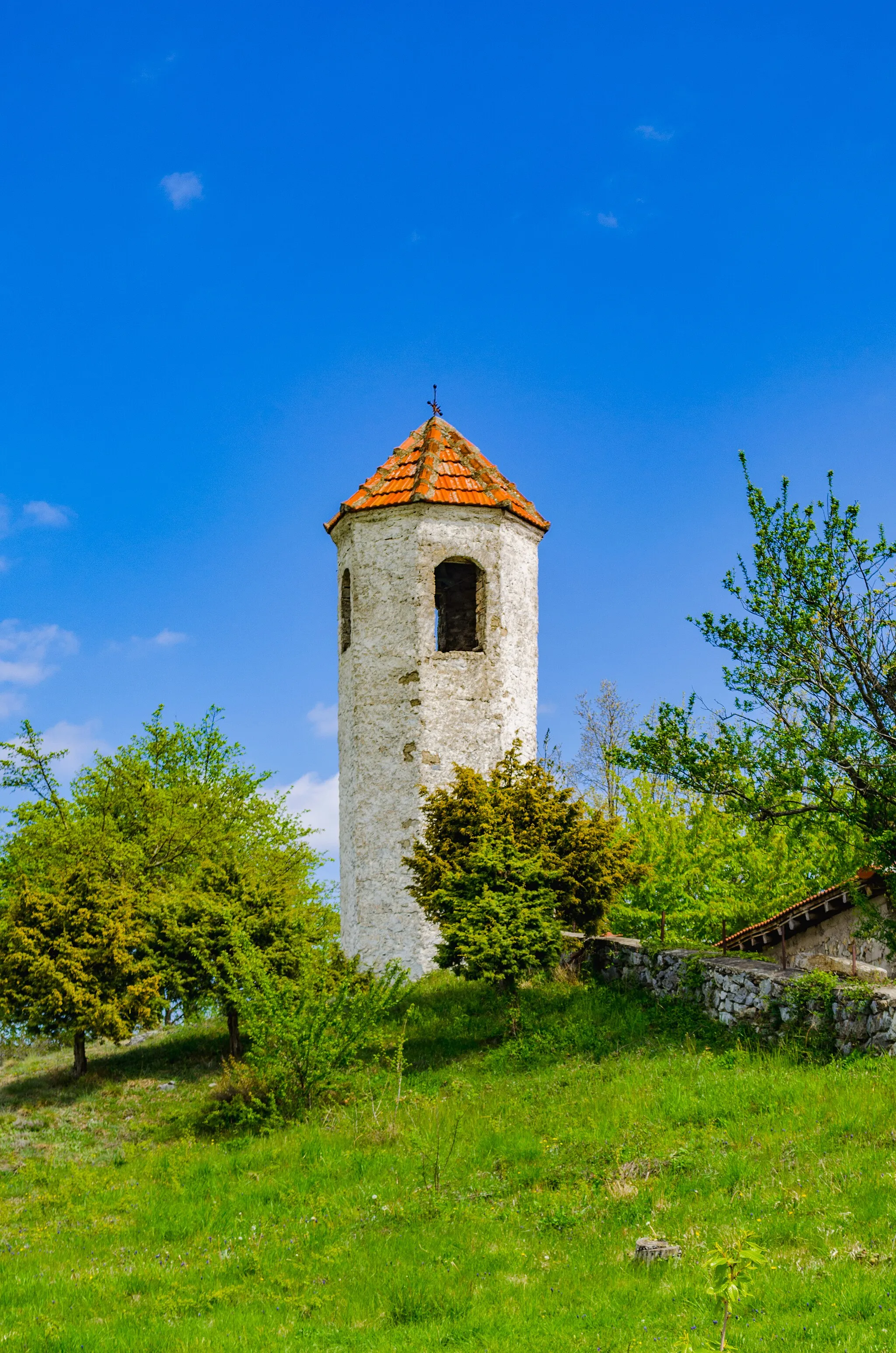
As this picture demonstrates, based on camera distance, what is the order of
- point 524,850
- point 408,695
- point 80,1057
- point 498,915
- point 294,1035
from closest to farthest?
point 294,1035 < point 498,915 < point 524,850 < point 80,1057 < point 408,695

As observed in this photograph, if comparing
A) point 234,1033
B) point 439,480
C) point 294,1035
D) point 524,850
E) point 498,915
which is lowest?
point 234,1033

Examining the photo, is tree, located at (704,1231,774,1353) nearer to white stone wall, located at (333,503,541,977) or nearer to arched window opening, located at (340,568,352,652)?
white stone wall, located at (333,503,541,977)

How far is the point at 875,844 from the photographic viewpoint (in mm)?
15508

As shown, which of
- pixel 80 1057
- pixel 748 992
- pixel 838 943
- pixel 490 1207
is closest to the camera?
pixel 490 1207

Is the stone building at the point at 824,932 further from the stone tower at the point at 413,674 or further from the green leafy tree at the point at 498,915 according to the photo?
the stone tower at the point at 413,674

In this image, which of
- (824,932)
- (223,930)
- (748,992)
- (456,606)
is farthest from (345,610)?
(748,992)

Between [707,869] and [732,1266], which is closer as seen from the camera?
[732,1266]

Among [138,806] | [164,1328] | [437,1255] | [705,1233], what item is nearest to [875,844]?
[705,1233]

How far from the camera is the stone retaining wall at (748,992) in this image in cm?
1348

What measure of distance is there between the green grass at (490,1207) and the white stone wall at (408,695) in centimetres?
662

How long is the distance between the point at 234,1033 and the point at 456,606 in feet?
36.2

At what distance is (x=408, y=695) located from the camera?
77.6 feet

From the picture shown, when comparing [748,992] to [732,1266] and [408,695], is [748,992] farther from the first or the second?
[408,695]

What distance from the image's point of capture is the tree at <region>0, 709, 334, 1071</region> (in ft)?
62.9
